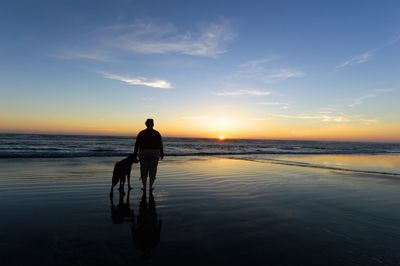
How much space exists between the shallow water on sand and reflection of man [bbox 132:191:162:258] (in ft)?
0.05

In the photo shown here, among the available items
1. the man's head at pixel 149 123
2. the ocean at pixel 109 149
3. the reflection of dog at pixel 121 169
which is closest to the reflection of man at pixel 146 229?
the reflection of dog at pixel 121 169

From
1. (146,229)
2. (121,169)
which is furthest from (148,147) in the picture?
(146,229)

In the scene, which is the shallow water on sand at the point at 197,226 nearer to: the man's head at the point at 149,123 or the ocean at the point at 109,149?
the man's head at the point at 149,123

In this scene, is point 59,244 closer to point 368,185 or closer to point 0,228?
point 0,228

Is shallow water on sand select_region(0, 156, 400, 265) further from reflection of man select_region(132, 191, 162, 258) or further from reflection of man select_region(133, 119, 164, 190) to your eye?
reflection of man select_region(133, 119, 164, 190)

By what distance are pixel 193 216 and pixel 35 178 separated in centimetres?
748

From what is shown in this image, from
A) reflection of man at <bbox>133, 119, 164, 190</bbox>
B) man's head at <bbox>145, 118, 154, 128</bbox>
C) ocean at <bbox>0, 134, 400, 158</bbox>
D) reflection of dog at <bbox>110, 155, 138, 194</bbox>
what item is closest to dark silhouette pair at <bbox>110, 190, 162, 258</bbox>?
reflection of dog at <bbox>110, 155, 138, 194</bbox>

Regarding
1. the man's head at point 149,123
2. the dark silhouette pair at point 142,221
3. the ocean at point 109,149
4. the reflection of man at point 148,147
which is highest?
the man's head at point 149,123

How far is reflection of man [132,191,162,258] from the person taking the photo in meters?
4.88

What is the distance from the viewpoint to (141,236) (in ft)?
17.6

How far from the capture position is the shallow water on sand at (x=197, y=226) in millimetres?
4516

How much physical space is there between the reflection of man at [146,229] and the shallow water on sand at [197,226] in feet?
0.05

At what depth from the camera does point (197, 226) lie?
6.02 metres

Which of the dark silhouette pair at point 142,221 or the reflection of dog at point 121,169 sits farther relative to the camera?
the reflection of dog at point 121,169
